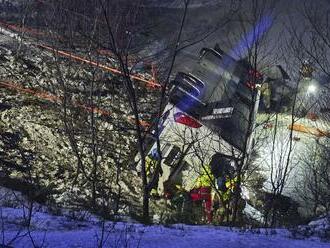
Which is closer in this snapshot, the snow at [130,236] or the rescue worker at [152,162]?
the snow at [130,236]

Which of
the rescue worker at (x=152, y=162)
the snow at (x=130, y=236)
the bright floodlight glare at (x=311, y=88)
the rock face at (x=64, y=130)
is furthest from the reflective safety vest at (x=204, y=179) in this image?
the snow at (x=130, y=236)

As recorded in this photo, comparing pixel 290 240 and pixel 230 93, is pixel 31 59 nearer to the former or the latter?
Result: pixel 230 93

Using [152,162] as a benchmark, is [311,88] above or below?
above

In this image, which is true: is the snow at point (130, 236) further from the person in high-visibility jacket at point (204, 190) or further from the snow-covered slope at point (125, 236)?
the person in high-visibility jacket at point (204, 190)

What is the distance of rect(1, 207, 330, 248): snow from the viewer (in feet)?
15.0

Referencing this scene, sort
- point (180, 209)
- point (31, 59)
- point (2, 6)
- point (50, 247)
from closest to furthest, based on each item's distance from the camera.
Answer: point (50, 247), point (180, 209), point (31, 59), point (2, 6)

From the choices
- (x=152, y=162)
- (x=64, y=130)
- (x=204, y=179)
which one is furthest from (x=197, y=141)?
(x=64, y=130)

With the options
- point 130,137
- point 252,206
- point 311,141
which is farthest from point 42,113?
point 311,141

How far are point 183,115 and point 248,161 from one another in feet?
6.10

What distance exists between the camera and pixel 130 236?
495cm

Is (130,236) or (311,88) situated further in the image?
(311,88)

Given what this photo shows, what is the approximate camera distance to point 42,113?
14.6 meters

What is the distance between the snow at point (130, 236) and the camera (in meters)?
4.57

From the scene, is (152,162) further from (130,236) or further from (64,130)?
(130,236)
